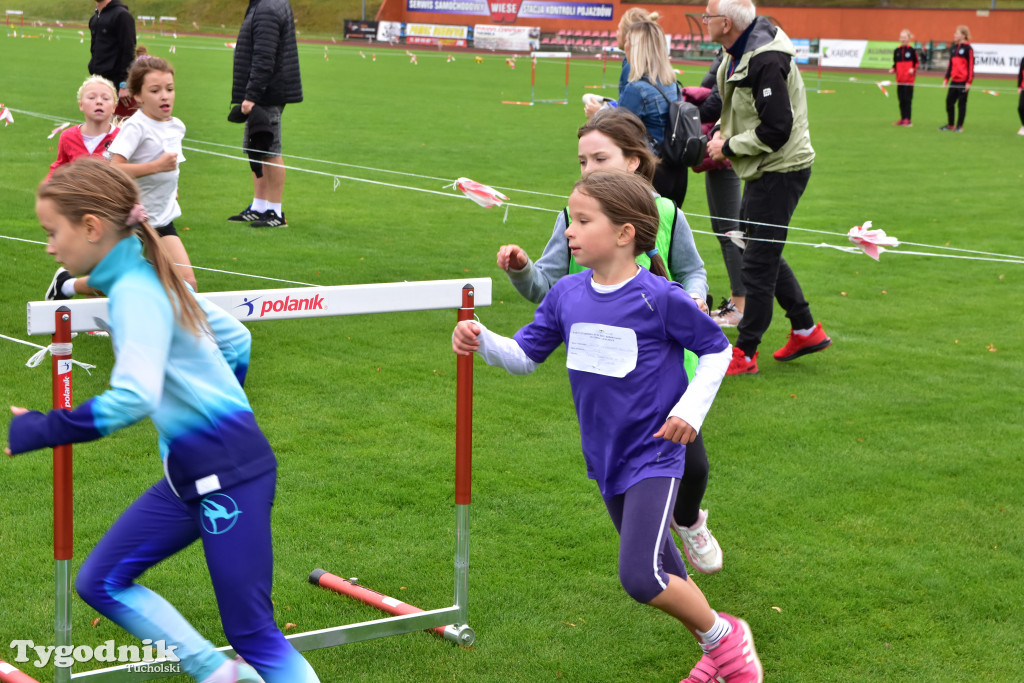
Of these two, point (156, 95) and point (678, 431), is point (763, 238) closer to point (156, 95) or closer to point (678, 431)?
point (156, 95)

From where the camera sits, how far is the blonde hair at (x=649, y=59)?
749cm

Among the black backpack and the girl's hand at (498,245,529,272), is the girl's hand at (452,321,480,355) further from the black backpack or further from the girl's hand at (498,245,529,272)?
the black backpack

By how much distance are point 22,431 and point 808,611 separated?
110 inches

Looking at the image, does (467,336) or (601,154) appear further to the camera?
(601,154)

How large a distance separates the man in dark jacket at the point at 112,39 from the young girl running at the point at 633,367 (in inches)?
353

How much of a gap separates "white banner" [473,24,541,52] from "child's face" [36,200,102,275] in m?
49.9

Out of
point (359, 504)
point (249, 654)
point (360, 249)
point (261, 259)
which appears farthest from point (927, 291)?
point (249, 654)

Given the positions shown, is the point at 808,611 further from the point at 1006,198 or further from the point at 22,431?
the point at 1006,198

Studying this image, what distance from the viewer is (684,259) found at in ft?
13.3

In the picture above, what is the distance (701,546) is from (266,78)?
25.6 feet

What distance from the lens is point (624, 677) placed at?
3668 millimetres

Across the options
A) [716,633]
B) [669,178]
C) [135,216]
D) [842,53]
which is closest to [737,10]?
[669,178]

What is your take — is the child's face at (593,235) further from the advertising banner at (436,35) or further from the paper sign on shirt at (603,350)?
the advertising banner at (436,35)

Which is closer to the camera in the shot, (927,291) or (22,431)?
(22,431)
